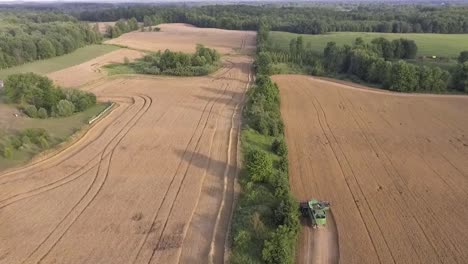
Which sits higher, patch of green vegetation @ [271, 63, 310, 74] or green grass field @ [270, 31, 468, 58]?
green grass field @ [270, 31, 468, 58]

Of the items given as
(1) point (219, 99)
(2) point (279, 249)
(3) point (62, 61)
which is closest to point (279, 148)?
(2) point (279, 249)

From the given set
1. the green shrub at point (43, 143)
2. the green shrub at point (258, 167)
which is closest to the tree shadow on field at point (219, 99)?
the green shrub at point (43, 143)

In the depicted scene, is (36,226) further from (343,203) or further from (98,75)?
(98,75)

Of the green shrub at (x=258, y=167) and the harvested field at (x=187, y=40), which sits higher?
the harvested field at (x=187, y=40)

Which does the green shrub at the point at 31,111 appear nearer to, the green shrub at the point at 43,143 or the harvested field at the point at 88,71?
the green shrub at the point at 43,143

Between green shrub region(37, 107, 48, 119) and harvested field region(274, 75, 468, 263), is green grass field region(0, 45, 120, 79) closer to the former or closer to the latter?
green shrub region(37, 107, 48, 119)

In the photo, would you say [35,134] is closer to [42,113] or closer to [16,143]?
[16,143]

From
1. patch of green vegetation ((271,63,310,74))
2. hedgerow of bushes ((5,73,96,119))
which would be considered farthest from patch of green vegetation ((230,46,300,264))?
patch of green vegetation ((271,63,310,74))
